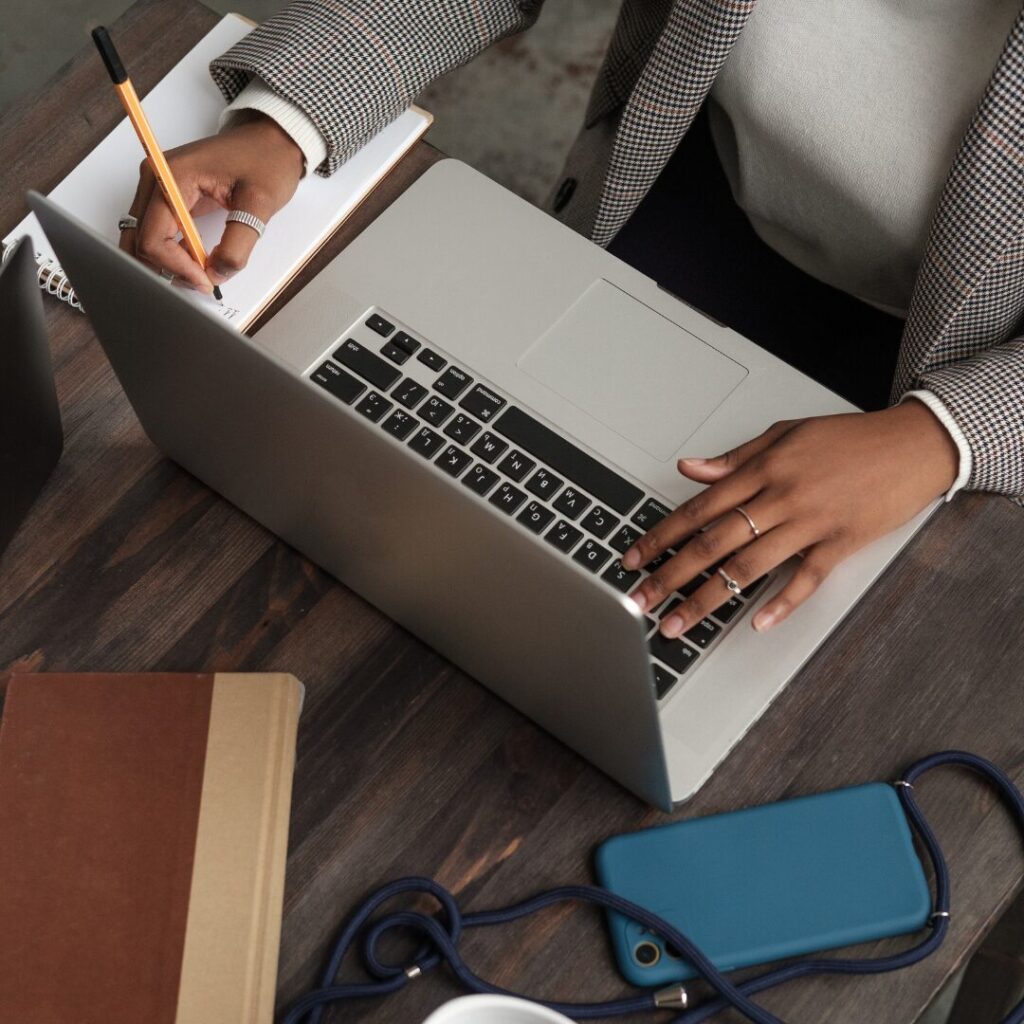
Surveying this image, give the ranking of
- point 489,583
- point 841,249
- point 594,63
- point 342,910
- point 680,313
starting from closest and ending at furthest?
point 489,583
point 342,910
point 680,313
point 841,249
point 594,63

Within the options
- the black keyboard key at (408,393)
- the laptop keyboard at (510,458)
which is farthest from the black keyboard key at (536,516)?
the black keyboard key at (408,393)

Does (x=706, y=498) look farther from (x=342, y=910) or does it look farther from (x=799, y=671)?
(x=342, y=910)

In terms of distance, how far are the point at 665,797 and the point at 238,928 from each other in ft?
0.78

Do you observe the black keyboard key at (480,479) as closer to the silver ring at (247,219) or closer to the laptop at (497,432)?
the laptop at (497,432)

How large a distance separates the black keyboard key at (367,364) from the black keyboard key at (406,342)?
15 mm

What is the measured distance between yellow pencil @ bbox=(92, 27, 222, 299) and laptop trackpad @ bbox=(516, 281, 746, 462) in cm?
23

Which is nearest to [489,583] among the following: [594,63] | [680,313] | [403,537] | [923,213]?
[403,537]

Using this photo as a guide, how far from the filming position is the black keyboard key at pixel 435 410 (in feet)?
2.54

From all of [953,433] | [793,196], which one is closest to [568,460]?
[953,433]

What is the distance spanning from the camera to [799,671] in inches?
28.6

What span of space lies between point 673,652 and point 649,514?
93 mm

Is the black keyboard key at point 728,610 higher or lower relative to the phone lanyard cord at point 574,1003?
higher

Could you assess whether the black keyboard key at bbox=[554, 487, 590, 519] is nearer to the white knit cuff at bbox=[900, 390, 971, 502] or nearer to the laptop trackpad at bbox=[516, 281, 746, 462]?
the laptop trackpad at bbox=[516, 281, 746, 462]

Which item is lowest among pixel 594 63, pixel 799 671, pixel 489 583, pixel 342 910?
pixel 594 63
